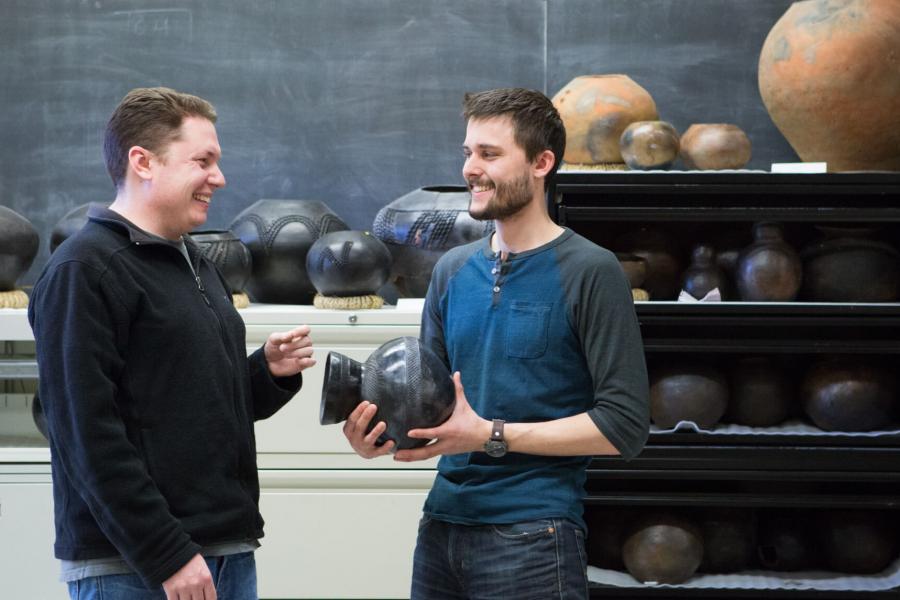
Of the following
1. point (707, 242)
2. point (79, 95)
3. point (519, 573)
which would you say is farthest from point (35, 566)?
point (707, 242)

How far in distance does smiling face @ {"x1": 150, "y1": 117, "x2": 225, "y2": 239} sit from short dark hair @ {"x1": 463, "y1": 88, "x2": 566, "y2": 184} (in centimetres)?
52

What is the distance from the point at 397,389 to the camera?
2.09m

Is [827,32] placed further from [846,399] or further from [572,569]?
[572,569]

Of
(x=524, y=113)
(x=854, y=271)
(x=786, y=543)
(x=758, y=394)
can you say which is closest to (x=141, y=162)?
(x=524, y=113)

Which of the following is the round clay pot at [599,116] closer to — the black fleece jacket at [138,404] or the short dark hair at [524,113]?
the short dark hair at [524,113]

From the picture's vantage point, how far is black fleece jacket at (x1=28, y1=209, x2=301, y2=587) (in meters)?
1.87

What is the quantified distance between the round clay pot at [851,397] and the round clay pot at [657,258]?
54 cm

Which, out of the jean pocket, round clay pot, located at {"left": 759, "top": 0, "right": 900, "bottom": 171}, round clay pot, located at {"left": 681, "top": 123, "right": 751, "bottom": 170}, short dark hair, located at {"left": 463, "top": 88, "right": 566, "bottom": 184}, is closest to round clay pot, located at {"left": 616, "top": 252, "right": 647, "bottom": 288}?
round clay pot, located at {"left": 681, "top": 123, "right": 751, "bottom": 170}

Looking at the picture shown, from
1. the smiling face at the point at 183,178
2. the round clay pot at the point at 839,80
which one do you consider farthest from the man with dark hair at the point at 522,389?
the round clay pot at the point at 839,80

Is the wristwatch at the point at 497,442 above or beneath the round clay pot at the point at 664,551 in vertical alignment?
above

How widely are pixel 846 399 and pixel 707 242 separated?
2.28 ft

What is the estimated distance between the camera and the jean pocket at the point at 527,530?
82.6 inches

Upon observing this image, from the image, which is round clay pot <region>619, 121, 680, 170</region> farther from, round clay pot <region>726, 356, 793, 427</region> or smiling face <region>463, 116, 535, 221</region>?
smiling face <region>463, 116, 535, 221</region>

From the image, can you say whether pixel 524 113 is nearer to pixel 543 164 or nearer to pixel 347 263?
pixel 543 164
